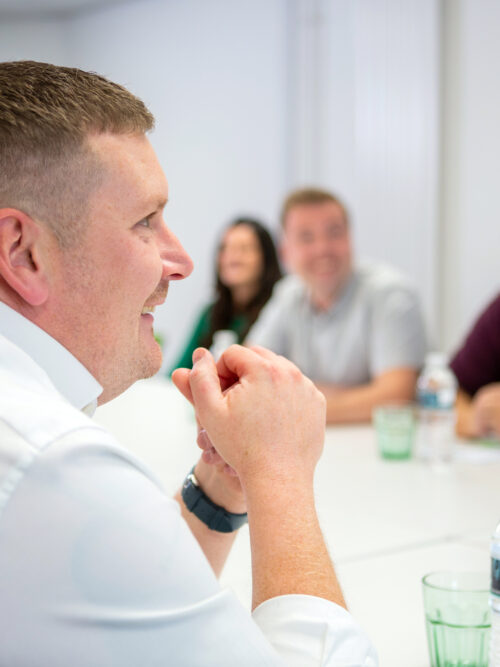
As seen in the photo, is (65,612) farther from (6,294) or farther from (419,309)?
(419,309)

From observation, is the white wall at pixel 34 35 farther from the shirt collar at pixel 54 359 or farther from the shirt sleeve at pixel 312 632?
the shirt sleeve at pixel 312 632

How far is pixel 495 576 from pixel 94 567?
44cm

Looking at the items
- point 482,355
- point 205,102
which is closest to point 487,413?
point 482,355

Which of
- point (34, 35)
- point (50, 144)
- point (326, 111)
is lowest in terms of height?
point (50, 144)

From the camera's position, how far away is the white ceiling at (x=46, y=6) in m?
5.97

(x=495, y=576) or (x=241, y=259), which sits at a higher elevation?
(x=495, y=576)

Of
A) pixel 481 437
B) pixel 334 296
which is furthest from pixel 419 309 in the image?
pixel 481 437

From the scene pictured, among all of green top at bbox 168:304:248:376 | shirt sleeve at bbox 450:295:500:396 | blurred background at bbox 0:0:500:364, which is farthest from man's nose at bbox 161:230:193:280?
green top at bbox 168:304:248:376

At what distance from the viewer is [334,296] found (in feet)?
10.4

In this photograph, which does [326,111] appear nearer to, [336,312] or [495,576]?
[336,312]

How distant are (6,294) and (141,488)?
0.26m

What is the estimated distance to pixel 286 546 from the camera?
2.64 feet

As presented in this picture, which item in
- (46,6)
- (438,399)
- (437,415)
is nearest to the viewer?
(437,415)

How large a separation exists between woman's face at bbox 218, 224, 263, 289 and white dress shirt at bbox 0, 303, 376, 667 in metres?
3.39
